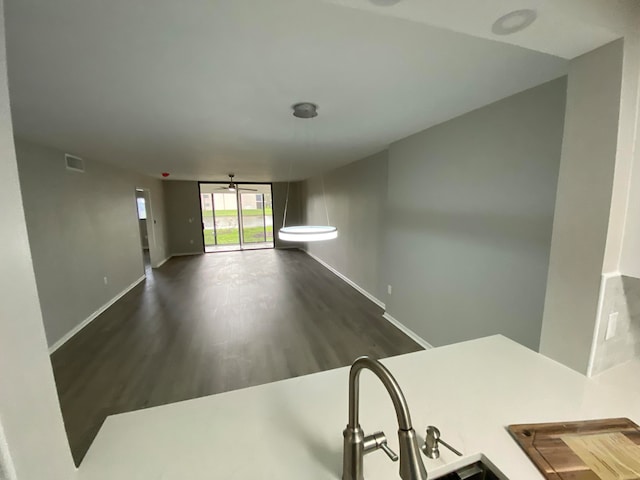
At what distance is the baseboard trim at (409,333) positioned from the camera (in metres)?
2.87

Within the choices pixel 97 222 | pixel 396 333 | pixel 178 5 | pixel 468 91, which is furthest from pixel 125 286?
pixel 468 91

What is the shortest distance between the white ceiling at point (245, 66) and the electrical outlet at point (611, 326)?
1036 millimetres

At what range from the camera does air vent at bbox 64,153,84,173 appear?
11.0 ft

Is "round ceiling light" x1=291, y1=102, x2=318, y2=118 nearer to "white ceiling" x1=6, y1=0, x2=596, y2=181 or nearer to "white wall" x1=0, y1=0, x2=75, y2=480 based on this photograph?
"white ceiling" x1=6, y1=0, x2=596, y2=181

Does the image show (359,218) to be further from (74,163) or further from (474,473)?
(74,163)

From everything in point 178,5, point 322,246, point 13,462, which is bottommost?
point 322,246

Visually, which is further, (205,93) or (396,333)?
(396,333)

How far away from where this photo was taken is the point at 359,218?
4.58 m

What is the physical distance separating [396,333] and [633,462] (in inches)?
99.3

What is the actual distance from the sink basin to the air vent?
4818 mm

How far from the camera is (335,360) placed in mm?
2631

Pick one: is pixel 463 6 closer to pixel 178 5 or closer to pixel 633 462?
pixel 178 5

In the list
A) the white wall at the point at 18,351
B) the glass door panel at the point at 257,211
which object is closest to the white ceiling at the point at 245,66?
the white wall at the point at 18,351

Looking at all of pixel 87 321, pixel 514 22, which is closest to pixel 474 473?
pixel 514 22
